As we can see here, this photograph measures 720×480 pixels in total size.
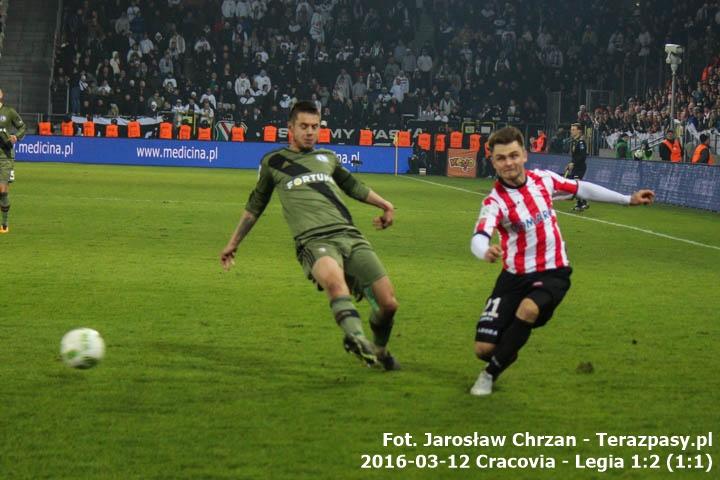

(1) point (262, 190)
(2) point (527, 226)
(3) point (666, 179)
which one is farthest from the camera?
(3) point (666, 179)

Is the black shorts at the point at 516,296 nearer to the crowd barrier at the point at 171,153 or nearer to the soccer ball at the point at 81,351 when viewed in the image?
the soccer ball at the point at 81,351

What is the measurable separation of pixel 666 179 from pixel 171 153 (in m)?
21.7

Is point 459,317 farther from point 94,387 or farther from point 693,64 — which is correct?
point 693,64

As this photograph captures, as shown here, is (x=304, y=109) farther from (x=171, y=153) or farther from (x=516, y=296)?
(x=171, y=153)

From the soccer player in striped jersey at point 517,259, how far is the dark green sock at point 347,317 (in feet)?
2.56

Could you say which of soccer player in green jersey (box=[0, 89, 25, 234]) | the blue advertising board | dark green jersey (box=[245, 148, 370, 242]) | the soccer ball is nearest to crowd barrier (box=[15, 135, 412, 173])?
the blue advertising board

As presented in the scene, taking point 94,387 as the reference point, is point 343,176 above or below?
above

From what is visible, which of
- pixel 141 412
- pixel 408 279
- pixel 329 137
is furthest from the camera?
pixel 329 137

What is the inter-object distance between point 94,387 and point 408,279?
6694mm

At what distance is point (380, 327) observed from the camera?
27.3 feet

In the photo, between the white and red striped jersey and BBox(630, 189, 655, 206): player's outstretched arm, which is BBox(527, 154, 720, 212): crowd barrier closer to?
BBox(630, 189, 655, 206): player's outstretched arm

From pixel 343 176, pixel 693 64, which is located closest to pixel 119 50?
pixel 693 64

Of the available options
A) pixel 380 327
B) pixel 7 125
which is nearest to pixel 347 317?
pixel 380 327

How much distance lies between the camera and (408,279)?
547 inches
